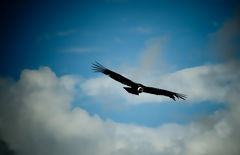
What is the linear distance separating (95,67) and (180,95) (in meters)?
10.6

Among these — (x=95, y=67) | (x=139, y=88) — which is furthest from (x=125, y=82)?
(x=95, y=67)

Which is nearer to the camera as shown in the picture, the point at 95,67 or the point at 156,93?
the point at 95,67

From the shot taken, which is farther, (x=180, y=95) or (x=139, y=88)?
(x=180, y=95)

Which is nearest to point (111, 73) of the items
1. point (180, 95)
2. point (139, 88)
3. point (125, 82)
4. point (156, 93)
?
point (125, 82)

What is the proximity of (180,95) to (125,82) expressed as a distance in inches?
271

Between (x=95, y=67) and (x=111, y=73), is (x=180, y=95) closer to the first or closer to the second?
(x=111, y=73)

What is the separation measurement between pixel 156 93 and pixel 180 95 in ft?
9.20

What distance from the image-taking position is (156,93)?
26250 millimetres

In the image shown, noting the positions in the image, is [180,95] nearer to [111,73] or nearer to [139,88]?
[139,88]

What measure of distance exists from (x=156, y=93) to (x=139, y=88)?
134 inches

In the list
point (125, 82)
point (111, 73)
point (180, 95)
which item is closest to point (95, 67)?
point (111, 73)

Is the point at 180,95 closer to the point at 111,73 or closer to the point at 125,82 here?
the point at 125,82

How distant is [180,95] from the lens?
83.9 feet

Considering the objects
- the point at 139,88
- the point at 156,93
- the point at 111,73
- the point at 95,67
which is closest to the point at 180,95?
the point at 156,93
